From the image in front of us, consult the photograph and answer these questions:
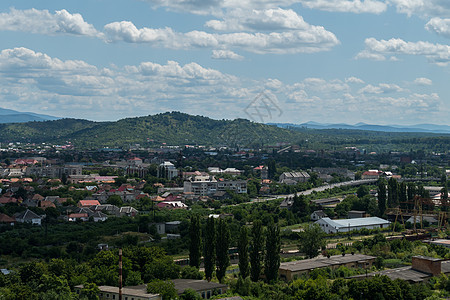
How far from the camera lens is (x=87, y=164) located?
146 meters

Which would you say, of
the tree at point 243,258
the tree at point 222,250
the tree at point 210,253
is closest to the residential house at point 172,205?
the tree at point 210,253

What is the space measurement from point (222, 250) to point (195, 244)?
2.39 m

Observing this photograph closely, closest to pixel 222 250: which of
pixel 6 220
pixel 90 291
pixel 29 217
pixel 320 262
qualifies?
pixel 320 262

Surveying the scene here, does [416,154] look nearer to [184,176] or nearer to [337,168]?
[337,168]

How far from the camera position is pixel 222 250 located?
42.5 metres

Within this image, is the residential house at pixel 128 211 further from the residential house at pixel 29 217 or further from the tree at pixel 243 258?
the tree at pixel 243 258

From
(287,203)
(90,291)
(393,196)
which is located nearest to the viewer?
(90,291)

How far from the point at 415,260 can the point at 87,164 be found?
364ft

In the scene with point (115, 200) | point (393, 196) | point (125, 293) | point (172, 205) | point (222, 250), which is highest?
point (393, 196)

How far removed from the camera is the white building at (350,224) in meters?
64.9

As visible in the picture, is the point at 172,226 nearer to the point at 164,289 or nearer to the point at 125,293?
the point at 125,293

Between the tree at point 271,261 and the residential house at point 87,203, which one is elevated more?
the tree at point 271,261

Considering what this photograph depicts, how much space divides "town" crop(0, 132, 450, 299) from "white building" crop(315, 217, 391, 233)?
110 millimetres

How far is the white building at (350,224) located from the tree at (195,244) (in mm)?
23604
